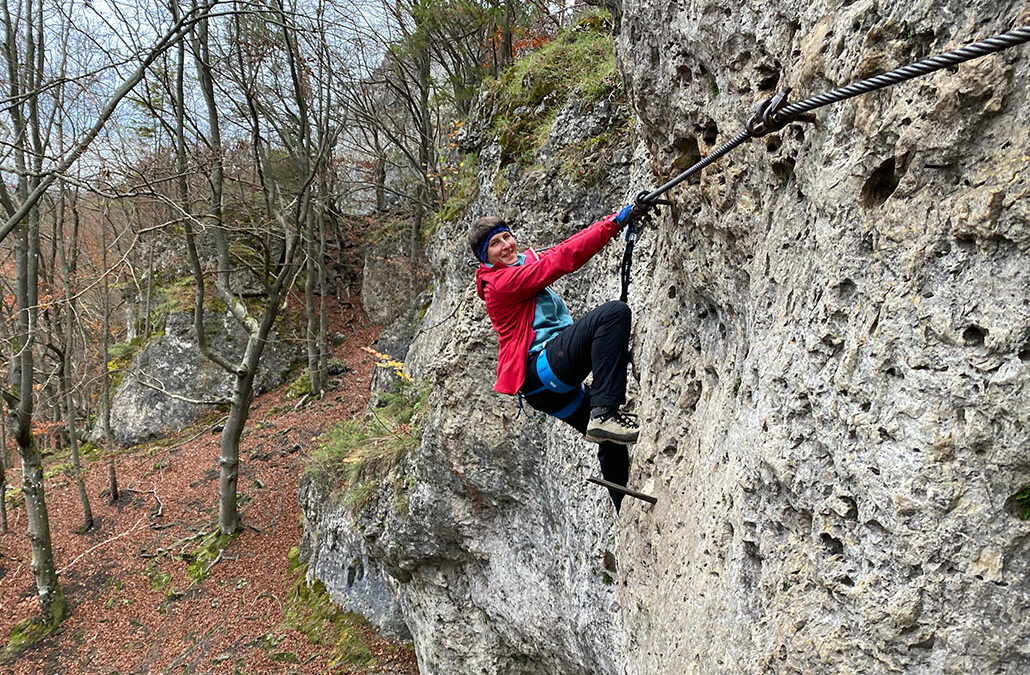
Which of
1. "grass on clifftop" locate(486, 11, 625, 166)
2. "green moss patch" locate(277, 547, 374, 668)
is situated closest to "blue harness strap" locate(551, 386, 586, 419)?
"grass on clifftop" locate(486, 11, 625, 166)

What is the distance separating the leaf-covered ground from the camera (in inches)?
378

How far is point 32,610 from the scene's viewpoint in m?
11.2

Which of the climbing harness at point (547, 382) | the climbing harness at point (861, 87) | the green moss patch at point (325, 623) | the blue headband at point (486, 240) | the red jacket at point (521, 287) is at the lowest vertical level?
the green moss patch at point (325, 623)

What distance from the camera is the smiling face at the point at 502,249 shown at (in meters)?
3.91

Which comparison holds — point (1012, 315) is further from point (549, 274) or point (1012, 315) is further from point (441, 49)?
point (441, 49)

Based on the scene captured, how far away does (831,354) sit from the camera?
2.16 metres

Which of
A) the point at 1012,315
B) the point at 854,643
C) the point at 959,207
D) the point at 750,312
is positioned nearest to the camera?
the point at 1012,315

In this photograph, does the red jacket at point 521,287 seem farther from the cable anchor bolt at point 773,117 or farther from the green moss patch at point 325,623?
the green moss patch at point 325,623

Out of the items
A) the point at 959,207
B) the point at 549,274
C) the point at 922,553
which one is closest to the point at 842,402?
the point at 922,553

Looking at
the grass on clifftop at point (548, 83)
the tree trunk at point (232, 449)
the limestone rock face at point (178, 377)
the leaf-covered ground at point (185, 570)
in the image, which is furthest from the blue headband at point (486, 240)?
the limestone rock face at point (178, 377)

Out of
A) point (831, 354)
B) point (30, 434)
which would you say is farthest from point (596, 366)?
point (30, 434)

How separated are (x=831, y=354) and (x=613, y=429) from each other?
139 cm

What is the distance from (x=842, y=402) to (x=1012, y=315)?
0.58m

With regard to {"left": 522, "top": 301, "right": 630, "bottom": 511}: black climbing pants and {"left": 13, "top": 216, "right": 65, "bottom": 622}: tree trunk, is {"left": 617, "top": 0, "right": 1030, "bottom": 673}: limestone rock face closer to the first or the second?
{"left": 522, "top": 301, "right": 630, "bottom": 511}: black climbing pants
